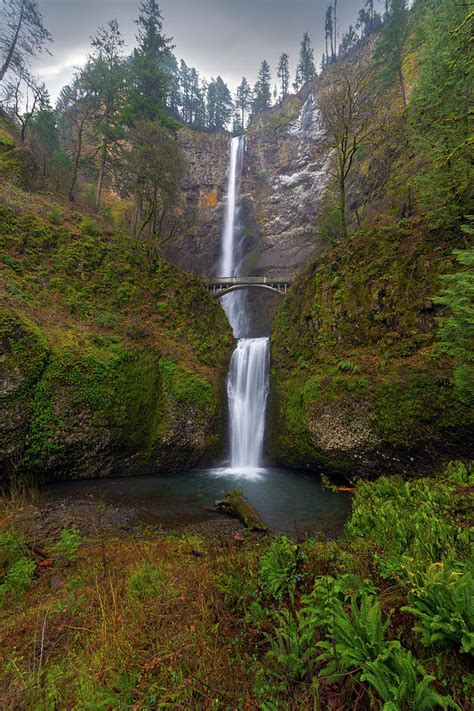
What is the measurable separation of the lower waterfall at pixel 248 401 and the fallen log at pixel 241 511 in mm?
4875

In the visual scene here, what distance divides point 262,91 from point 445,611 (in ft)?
268

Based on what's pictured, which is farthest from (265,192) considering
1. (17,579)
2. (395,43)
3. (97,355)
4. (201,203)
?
(17,579)

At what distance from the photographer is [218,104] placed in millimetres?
55531

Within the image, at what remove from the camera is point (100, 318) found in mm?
11945

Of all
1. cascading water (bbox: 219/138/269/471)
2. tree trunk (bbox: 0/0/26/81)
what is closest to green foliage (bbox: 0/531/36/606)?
cascading water (bbox: 219/138/269/471)

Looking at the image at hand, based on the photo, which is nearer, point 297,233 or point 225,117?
point 297,233

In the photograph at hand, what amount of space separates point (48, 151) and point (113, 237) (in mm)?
18089

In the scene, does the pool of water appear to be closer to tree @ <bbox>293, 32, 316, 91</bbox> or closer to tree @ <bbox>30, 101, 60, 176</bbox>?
tree @ <bbox>30, 101, 60, 176</bbox>

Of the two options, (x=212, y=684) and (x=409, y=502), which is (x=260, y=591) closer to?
(x=212, y=684)

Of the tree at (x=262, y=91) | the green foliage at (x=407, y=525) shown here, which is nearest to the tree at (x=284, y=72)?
the tree at (x=262, y=91)

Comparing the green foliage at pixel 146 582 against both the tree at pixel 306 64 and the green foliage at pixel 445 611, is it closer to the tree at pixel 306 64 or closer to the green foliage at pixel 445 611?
the green foliage at pixel 445 611

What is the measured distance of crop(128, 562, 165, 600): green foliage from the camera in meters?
3.37

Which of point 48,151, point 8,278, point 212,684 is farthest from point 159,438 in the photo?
point 48,151

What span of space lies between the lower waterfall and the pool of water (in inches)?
76.8
